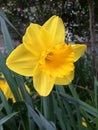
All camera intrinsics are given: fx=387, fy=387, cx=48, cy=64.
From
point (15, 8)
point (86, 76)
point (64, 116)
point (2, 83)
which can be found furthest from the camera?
point (15, 8)

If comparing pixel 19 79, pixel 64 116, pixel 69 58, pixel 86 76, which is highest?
pixel 69 58

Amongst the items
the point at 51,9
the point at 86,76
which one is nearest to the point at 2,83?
the point at 86,76

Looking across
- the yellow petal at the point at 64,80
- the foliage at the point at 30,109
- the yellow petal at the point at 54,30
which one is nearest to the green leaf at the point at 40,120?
the foliage at the point at 30,109

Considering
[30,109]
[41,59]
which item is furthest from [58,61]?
[30,109]

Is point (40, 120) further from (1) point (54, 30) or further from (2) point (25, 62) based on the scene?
(1) point (54, 30)

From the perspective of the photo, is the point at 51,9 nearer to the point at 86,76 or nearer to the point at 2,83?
the point at 86,76

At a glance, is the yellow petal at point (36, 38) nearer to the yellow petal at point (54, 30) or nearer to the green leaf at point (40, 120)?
the yellow petal at point (54, 30)

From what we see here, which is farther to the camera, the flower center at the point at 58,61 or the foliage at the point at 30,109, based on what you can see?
the foliage at the point at 30,109

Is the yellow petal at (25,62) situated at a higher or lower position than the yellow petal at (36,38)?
lower
